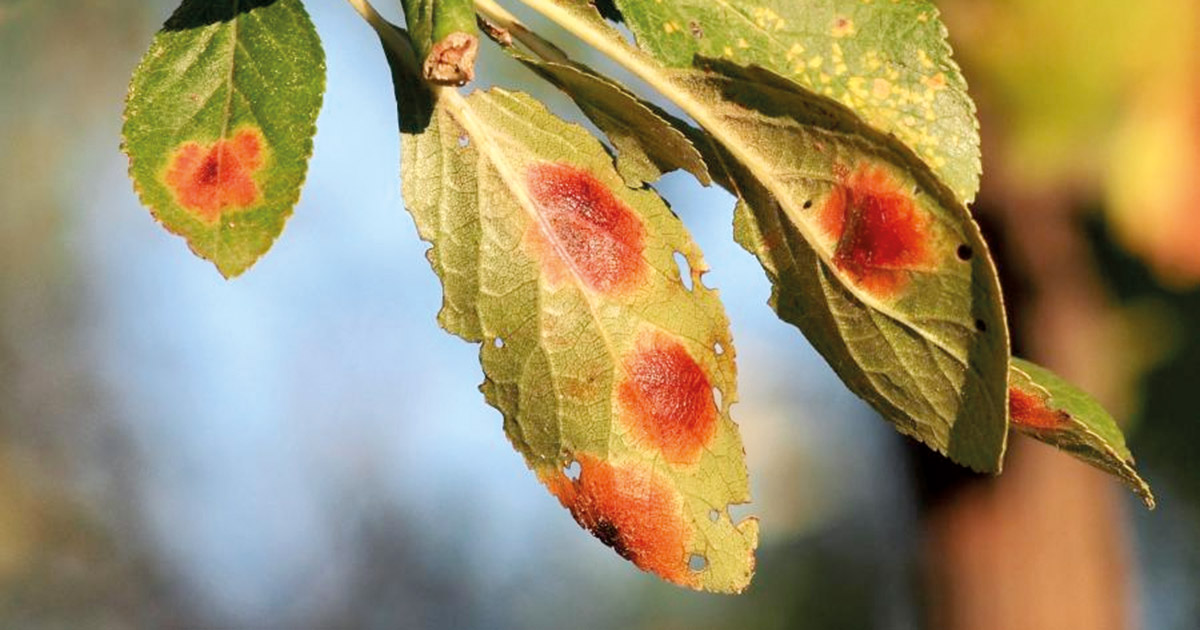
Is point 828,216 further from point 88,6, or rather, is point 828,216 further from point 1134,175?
point 88,6

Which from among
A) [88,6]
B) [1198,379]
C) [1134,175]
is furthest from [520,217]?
[88,6]

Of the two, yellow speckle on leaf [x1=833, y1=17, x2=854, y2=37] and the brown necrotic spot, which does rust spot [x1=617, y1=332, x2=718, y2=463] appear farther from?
yellow speckle on leaf [x1=833, y1=17, x2=854, y2=37]

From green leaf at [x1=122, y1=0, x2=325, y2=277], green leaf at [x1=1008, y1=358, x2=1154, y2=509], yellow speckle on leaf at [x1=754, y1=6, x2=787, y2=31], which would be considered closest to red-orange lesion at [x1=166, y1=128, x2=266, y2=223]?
green leaf at [x1=122, y1=0, x2=325, y2=277]

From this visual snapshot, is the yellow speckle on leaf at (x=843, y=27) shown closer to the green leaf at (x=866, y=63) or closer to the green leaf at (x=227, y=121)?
the green leaf at (x=866, y=63)

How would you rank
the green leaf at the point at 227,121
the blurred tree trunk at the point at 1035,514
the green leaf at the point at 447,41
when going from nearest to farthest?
the green leaf at the point at 447,41 → the green leaf at the point at 227,121 → the blurred tree trunk at the point at 1035,514

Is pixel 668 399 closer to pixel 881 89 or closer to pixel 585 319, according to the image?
pixel 585 319

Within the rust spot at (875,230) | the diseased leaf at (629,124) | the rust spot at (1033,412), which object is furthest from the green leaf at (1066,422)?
the diseased leaf at (629,124)
